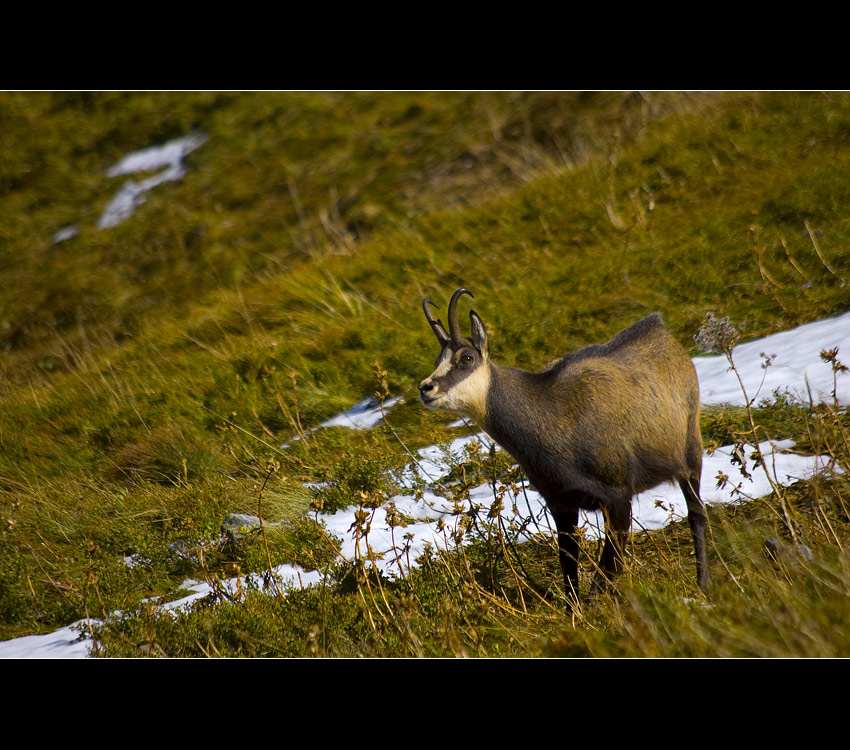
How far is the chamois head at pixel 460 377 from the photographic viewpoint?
5754 millimetres

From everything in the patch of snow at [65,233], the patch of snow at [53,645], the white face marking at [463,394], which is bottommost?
the patch of snow at [53,645]

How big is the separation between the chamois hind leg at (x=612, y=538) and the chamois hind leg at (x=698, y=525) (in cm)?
48

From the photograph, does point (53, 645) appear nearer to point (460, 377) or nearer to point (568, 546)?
point (460, 377)

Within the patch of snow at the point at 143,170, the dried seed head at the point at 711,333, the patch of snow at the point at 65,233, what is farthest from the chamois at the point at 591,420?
the patch of snow at the point at 143,170

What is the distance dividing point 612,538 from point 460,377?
161cm

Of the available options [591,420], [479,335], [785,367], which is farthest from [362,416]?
[785,367]

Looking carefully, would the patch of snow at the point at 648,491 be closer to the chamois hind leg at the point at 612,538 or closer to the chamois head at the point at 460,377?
the chamois hind leg at the point at 612,538

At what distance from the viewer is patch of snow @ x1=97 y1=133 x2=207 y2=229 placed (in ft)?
62.4

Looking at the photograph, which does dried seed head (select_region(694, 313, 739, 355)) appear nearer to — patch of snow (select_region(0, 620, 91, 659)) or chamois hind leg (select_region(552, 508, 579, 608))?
chamois hind leg (select_region(552, 508, 579, 608))

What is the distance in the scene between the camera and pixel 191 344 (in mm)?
11539

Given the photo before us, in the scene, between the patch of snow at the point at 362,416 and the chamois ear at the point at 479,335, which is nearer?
the chamois ear at the point at 479,335

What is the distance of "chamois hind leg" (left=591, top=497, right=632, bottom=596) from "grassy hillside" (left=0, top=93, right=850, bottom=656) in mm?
258

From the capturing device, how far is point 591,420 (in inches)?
219

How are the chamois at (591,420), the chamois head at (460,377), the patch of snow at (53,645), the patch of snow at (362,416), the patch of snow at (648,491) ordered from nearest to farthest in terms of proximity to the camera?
the patch of snow at (53,645) < the chamois at (591,420) < the patch of snow at (648,491) < the chamois head at (460,377) < the patch of snow at (362,416)
